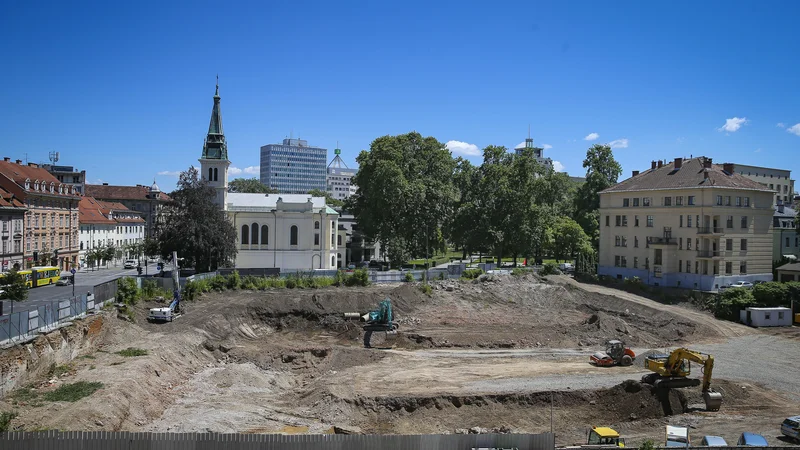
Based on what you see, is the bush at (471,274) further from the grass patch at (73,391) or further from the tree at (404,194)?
the grass patch at (73,391)

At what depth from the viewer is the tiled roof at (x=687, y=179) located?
53.0m

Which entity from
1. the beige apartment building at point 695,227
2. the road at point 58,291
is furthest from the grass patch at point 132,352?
the beige apartment building at point 695,227

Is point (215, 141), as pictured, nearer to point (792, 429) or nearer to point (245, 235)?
point (245, 235)

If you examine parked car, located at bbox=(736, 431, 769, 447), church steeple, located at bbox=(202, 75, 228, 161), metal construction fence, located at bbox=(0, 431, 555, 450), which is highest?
church steeple, located at bbox=(202, 75, 228, 161)

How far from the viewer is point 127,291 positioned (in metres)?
37.8

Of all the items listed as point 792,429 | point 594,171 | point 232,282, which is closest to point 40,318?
point 232,282

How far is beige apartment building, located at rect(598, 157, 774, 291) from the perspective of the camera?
52094mm

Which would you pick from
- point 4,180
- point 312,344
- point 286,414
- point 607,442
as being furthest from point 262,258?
point 607,442

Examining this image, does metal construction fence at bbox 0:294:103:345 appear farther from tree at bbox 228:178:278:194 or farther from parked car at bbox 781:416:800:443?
tree at bbox 228:178:278:194

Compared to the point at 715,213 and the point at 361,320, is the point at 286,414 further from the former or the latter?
the point at 715,213

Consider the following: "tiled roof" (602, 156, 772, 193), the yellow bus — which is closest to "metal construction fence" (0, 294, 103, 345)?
the yellow bus

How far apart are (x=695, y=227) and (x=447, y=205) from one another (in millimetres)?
25985

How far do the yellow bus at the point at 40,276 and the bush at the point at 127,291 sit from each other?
10.3 m

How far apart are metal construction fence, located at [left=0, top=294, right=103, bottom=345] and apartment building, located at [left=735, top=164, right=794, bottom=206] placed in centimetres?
8344
